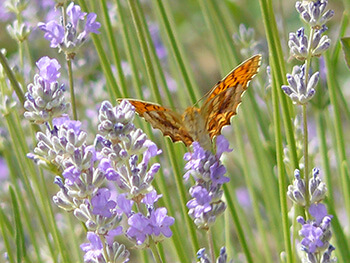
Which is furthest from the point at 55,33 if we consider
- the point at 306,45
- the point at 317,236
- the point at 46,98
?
the point at 317,236

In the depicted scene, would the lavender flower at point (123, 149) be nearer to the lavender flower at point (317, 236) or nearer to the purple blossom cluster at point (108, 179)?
A: the purple blossom cluster at point (108, 179)

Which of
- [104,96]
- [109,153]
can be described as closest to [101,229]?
[109,153]

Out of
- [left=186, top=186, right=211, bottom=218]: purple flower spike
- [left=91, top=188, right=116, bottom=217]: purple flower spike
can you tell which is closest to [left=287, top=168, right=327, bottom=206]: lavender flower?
[left=186, top=186, right=211, bottom=218]: purple flower spike

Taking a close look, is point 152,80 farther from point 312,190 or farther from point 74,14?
point 312,190

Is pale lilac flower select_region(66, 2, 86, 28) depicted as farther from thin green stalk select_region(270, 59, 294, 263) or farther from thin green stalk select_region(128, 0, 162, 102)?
thin green stalk select_region(270, 59, 294, 263)

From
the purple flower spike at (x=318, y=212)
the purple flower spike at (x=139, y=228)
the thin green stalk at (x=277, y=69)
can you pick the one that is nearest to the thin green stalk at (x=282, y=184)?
the thin green stalk at (x=277, y=69)

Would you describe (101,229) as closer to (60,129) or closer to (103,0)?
(60,129)
